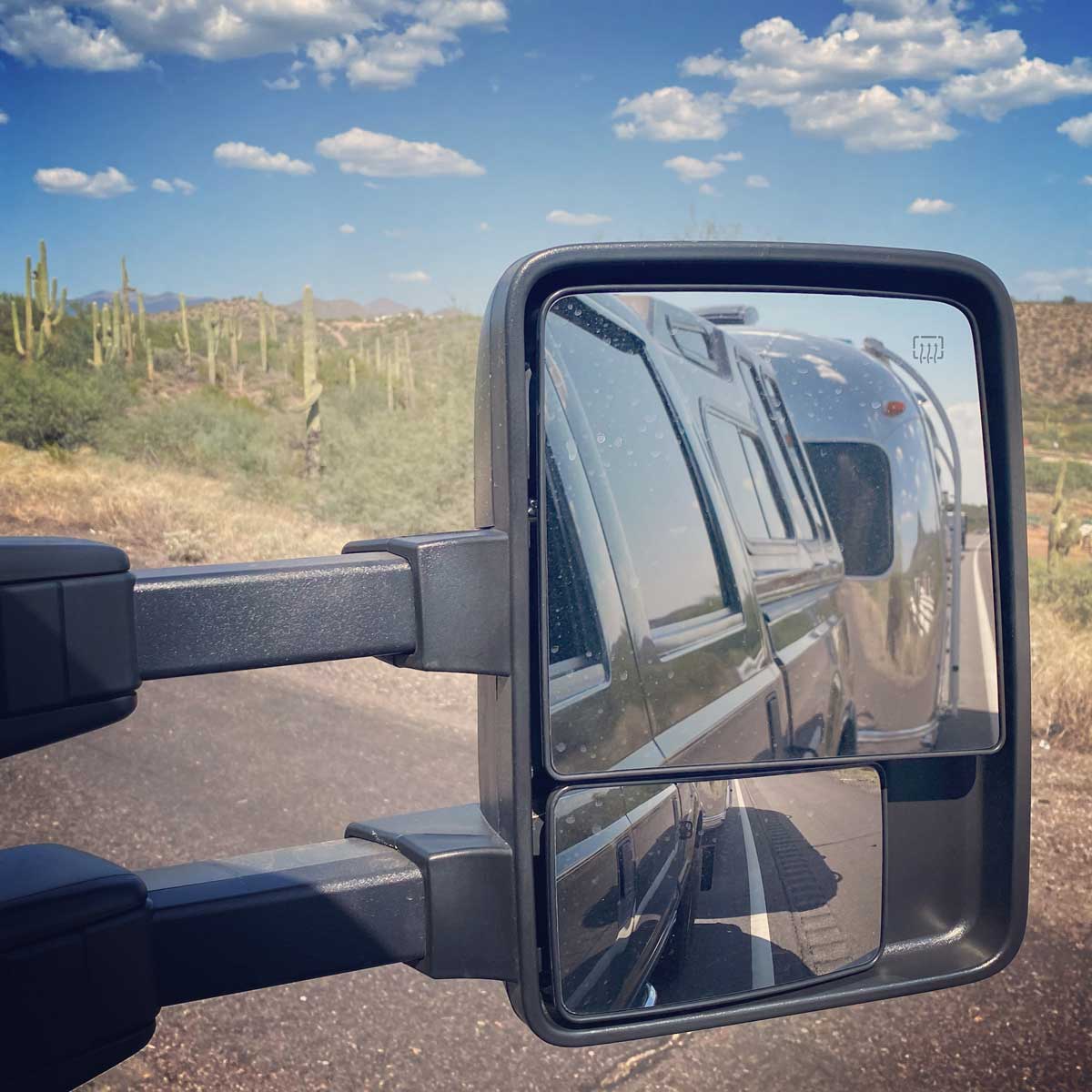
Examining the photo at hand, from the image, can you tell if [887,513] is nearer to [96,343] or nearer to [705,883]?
[705,883]

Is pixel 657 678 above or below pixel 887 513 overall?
below

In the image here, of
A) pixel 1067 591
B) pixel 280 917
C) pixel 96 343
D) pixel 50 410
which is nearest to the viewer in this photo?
pixel 280 917

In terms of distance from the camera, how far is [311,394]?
57.2ft

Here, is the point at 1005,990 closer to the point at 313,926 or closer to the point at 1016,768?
the point at 1016,768

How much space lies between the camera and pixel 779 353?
118 centimetres

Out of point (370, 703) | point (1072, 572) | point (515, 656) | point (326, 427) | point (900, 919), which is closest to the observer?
point (515, 656)

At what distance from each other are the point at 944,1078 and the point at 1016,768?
6.36ft

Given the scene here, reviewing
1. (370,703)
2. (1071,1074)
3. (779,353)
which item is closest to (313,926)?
(779,353)

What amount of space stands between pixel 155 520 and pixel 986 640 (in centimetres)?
1066

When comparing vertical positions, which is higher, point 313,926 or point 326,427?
point 326,427

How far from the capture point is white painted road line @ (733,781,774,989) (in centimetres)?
116

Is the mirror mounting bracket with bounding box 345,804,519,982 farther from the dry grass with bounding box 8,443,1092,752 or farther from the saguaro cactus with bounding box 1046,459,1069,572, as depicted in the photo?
the saguaro cactus with bounding box 1046,459,1069,572

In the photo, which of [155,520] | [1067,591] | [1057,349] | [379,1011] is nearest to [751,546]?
[379,1011]

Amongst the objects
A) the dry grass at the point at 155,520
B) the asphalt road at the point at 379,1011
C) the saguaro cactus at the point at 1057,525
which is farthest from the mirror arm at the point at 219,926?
the saguaro cactus at the point at 1057,525
